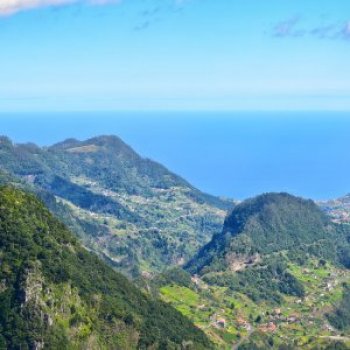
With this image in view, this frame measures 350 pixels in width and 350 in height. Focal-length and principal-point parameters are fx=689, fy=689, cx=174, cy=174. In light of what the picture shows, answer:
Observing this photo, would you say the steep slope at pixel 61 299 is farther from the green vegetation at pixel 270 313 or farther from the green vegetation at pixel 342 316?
the green vegetation at pixel 342 316

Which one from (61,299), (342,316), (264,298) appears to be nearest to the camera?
(61,299)

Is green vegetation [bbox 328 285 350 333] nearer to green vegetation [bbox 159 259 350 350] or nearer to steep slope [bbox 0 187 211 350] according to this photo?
green vegetation [bbox 159 259 350 350]

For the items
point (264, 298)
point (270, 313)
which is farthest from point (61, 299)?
point (264, 298)

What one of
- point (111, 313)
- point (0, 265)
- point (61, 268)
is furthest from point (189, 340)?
point (0, 265)

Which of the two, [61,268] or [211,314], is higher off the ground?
[61,268]

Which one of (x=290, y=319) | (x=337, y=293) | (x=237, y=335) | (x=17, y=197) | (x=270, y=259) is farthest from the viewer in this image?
(x=270, y=259)

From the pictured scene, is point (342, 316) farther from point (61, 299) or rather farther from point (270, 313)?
point (61, 299)

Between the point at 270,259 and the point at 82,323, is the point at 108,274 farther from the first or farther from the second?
the point at 270,259

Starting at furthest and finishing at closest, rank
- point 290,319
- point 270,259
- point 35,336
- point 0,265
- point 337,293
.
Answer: point 270,259, point 337,293, point 290,319, point 0,265, point 35,336

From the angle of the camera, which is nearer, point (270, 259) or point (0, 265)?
point (0, 265)
